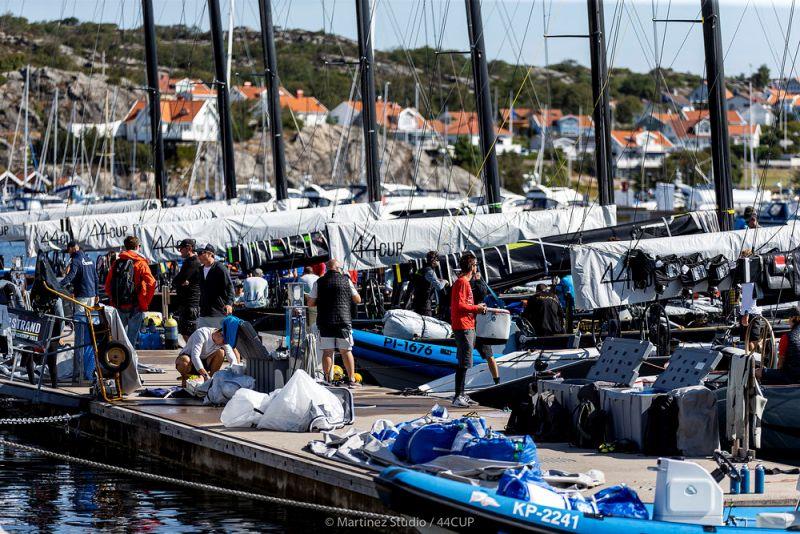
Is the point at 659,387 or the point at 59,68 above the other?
the point at 59,68

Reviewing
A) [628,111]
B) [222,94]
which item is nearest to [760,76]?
[628,111]

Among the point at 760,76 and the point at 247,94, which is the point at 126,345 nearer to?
the point at 247,94

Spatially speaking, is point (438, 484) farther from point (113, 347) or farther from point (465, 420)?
point (113, 347)

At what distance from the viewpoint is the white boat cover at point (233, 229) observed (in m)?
25.0

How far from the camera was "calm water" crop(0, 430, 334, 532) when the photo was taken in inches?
450

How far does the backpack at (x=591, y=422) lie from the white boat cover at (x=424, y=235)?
9536mm

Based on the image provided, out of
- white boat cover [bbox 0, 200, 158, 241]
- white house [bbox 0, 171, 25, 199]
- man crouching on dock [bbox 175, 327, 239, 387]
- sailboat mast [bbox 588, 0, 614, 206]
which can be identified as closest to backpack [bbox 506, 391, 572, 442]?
man crouching on dock [bbox 175, 327, 239, 387]

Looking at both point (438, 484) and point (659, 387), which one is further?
point (659, 387)

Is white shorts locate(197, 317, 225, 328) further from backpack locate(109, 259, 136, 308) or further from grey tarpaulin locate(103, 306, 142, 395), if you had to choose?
backpack locate(109, 259, 136, 308)

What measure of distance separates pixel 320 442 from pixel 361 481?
58.2 inches

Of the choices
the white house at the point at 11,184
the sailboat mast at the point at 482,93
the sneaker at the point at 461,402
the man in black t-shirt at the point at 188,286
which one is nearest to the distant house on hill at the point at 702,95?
the sailboat mast at the point at 482,93

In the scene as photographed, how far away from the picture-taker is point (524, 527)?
8289 millimetres

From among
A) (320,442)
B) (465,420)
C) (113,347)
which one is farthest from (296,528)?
(113,347)

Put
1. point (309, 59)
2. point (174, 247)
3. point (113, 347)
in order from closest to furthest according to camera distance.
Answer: point (113, 347), point (174, 247), point (309, 59)
